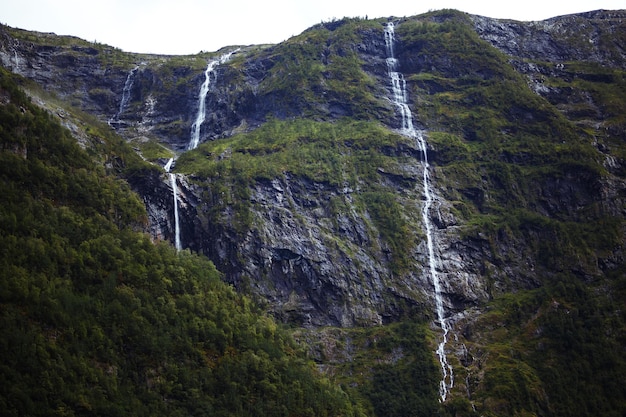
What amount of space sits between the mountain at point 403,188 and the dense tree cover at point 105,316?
1188cm

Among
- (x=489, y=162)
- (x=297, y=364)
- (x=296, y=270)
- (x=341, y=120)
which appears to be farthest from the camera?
(x=341, y=120)

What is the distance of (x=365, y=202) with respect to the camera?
14225 centimetres

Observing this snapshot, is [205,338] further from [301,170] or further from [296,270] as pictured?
[301,170]

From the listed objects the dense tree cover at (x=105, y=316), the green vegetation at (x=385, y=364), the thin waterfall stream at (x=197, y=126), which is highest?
the thin waterfall stream at (x=197, y=126)

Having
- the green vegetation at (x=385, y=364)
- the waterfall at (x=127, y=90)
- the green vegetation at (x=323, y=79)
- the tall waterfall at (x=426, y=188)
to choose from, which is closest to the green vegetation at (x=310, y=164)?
the tall waterfall at (x=426, y=188)

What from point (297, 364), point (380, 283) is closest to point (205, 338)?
point (297, 364)

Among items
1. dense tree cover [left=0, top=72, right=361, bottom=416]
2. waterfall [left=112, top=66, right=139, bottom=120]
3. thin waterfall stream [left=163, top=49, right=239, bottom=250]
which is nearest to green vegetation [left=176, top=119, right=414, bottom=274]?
thin waterfall stream [left=163, top=49, right=239, bottom=250]

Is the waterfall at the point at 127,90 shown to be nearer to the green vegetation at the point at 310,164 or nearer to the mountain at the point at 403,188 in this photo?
the mountain at the point at 403,188

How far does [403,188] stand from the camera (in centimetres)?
14650

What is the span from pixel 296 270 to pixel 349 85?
72.4 meters

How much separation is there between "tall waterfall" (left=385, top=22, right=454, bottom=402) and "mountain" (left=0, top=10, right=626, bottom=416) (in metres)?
0.47

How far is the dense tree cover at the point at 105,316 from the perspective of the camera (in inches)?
2923

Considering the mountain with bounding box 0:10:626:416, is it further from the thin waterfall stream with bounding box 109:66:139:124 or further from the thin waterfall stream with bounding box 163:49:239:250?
the thin waterfall stream with bounding box 163:49:239:250

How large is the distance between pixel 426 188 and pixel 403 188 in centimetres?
545
